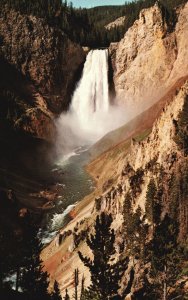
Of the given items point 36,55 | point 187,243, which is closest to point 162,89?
point 36,55

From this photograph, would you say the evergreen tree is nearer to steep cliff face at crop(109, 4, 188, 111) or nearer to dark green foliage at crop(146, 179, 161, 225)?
dark green foliage at crop(146, 179, 161, 225)

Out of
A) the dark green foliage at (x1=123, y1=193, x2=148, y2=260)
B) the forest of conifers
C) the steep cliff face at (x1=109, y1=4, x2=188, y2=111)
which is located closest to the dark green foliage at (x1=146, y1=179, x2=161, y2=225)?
the dark green foliage at (x1=123, y1=193, x2=148, y2=260)

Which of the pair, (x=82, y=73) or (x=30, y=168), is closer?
(x=30, y=168)

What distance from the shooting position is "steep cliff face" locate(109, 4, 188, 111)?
12350 centimetres

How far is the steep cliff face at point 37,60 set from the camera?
425 ft

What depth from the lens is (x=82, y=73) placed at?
138 metres

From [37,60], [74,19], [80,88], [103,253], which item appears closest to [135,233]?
[103,253]

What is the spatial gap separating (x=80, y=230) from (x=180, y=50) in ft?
236

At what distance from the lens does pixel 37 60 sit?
5236 inches

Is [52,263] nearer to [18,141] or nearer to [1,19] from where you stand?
[18,141]

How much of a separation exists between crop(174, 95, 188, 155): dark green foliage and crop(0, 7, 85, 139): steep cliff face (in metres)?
74.7

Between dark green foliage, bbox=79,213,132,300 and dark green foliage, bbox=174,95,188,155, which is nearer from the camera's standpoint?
dark green foliage, bbox=79,213,132,300

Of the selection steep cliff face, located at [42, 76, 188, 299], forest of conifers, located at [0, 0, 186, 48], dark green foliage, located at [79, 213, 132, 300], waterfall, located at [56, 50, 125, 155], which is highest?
forest of conifers, located at [0, 0, 186, 48]

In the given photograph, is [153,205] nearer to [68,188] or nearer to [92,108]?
[68,188]
